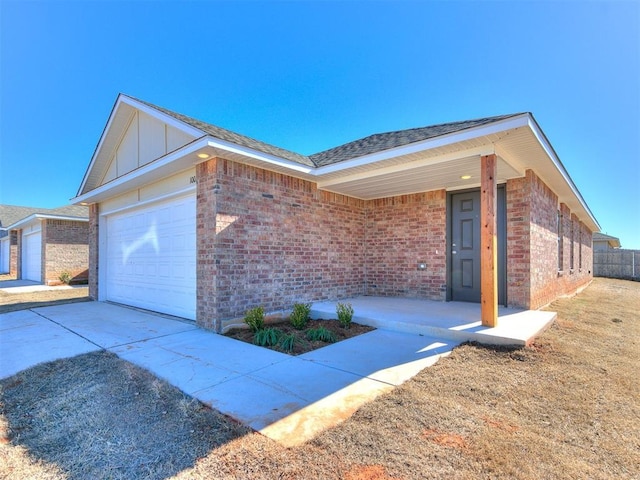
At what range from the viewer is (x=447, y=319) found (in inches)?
212

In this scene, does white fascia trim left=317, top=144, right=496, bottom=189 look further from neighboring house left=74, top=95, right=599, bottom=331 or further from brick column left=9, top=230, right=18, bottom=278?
brick column left=9, top=230, right=18, bottom=278

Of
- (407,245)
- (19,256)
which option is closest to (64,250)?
(19,256)

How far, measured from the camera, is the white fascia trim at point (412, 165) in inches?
194

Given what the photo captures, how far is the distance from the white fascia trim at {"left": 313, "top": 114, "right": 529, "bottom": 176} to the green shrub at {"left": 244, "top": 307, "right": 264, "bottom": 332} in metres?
3.04

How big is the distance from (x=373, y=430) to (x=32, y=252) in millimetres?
21050

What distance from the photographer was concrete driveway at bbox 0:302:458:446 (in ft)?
8.71

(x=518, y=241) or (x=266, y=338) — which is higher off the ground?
(x=518, y=241)

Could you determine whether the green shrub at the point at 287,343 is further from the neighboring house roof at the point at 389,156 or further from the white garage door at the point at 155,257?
the neighboring house roof at the point at 389,156

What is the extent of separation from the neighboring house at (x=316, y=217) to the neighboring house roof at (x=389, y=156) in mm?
32

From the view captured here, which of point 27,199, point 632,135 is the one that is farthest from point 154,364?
point 27,199

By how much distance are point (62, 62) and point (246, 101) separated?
17.2 ft

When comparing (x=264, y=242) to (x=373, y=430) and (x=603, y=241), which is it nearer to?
(x=373, y=430)

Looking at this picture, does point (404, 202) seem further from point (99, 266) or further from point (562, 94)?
point (99, 266)

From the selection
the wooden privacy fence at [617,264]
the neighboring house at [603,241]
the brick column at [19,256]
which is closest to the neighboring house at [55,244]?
the brick column at [19,256]
